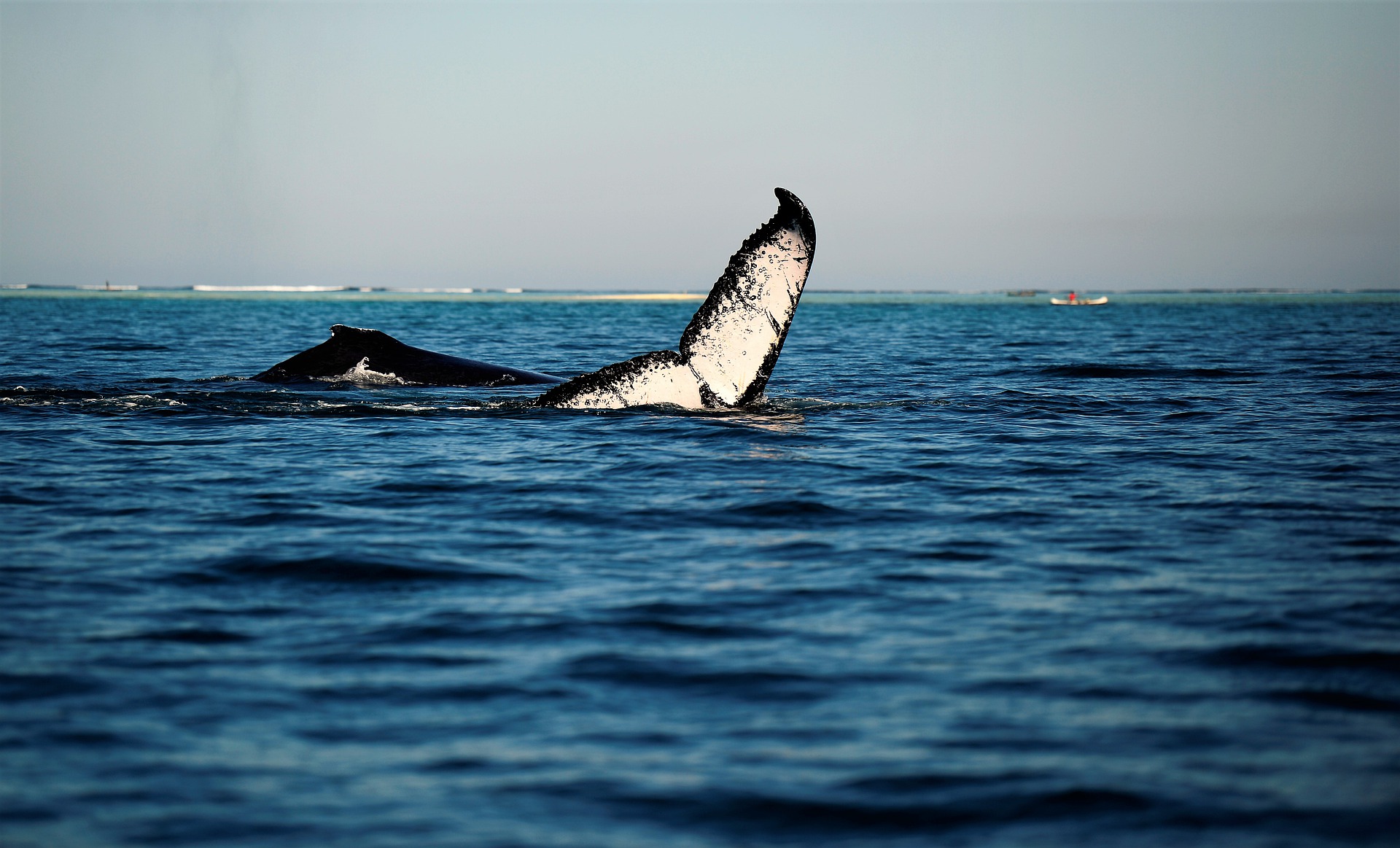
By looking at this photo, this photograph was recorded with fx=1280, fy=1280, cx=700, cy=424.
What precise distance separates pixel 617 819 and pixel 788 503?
17.1 feet

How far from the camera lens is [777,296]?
35.5 feet

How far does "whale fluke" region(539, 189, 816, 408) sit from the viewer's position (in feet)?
35.5

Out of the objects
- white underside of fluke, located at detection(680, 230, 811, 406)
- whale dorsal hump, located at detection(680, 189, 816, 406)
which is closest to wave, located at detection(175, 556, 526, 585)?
whale dorsal hump, located at detection(680, 189, 816, 406)

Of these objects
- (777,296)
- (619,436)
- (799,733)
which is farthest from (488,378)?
(799,733)

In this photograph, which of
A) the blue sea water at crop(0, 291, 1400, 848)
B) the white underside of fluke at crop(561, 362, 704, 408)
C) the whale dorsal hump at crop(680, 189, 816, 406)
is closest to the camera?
the blue sea water at crop(0, 291, 1400, 848)

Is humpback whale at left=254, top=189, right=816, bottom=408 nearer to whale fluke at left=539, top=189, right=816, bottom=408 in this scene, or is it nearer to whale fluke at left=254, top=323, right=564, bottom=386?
whale fluke at left=539, top=189, right=816, bottom=408

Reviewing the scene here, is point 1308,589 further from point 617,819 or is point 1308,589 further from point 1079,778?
point 617,819

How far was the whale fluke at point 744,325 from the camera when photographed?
35.5 ft

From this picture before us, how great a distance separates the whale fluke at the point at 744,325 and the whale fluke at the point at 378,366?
500cm

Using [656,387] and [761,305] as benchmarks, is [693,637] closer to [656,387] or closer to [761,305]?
[761,305]

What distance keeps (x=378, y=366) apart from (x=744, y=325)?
721cm

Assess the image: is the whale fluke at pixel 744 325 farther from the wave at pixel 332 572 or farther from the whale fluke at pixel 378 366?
the whale fluke at pixel 378 366

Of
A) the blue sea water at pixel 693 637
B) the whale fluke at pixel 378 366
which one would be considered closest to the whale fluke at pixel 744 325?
the blue sea water at pixel 693 637

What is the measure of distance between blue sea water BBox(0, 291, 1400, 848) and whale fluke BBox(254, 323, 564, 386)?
11.7ft
